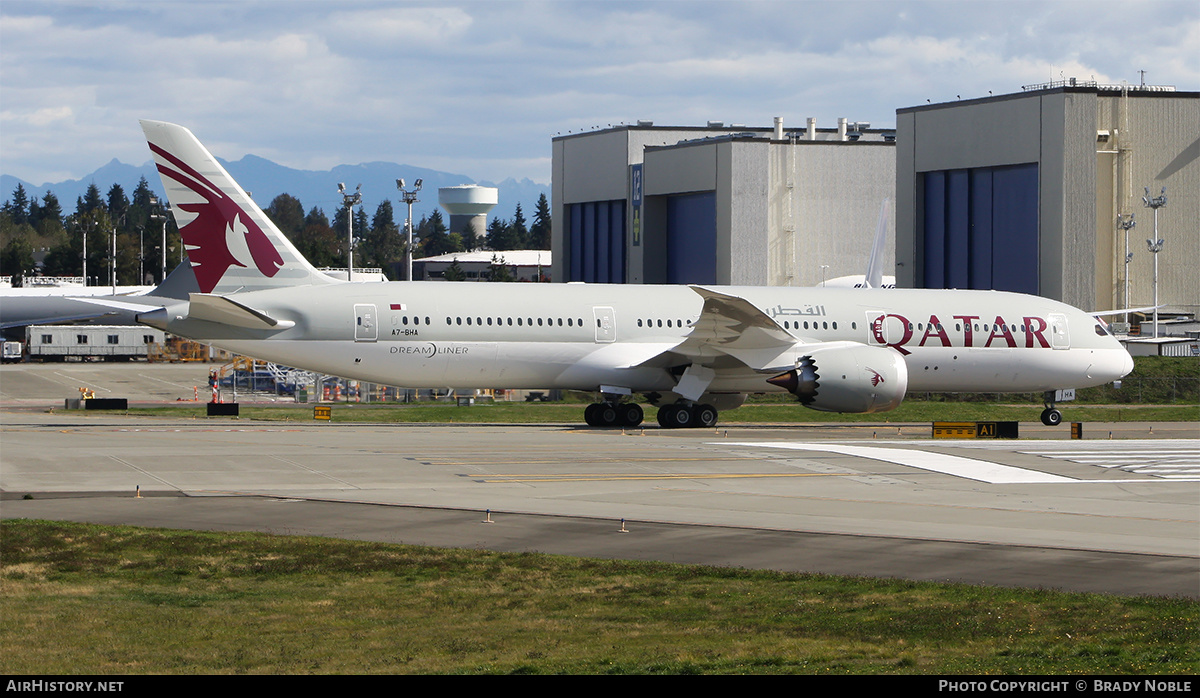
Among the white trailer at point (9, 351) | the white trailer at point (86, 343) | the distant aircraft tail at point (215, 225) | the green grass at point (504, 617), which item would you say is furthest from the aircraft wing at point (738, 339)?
the white trailer at point (9, 351)

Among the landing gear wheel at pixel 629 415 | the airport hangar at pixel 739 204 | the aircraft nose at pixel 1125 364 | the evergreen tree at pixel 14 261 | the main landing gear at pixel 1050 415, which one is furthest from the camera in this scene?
the evergreen tree at pixel 14 261

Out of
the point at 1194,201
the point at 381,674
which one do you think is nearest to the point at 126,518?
the point at 381,674

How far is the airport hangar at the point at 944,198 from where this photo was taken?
73438 millimetres

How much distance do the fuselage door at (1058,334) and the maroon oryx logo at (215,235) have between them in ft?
74.9

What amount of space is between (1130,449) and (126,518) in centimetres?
2325

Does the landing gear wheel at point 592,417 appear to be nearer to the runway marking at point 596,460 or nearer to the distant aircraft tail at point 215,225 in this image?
the distant aircraft tail at point 215,225

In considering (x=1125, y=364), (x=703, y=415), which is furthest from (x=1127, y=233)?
(x=703, y=415)

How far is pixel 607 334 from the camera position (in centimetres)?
3628

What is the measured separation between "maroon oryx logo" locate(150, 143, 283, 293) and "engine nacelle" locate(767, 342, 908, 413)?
45.8 feet

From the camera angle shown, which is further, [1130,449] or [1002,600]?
[1130,449]

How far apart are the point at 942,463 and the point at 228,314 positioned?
17157 millimetres

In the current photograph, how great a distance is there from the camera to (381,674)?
10453 mm

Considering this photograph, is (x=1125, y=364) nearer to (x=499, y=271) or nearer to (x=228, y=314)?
(x=228, y=314)

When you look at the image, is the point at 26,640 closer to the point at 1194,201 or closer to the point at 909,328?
the point at 909,328
